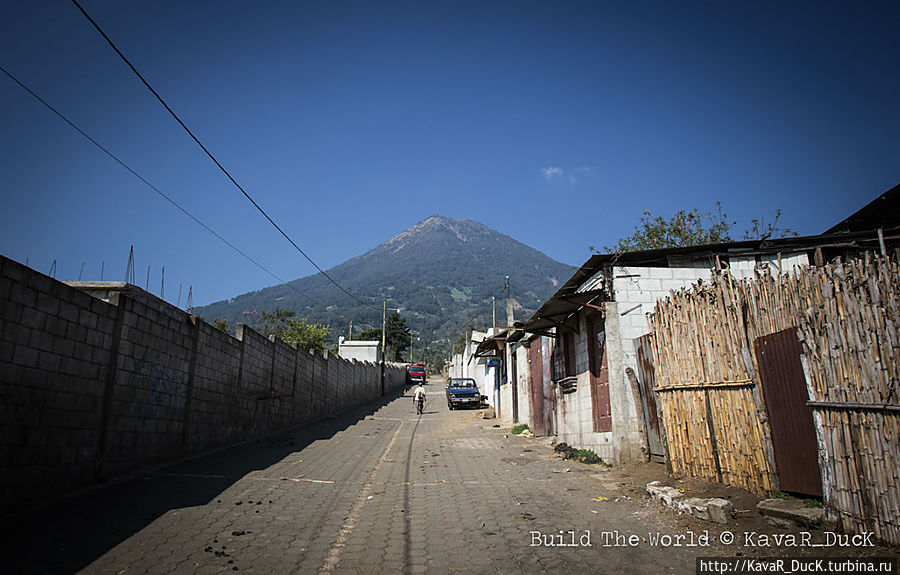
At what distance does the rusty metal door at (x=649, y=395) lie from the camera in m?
8.33

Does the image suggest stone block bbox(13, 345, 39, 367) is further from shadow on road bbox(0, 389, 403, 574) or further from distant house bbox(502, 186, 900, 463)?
distant house bbox(502, 186, 900, 463)

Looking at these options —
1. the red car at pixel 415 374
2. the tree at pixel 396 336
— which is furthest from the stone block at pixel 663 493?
the tree at pixel 396 336

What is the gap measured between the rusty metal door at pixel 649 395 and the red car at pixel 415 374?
51399 mm

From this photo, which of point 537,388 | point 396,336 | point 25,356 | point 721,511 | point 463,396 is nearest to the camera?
point 721,511

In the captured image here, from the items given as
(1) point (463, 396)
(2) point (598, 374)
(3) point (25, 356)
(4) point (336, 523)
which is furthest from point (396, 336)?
(4) point (336, 523)

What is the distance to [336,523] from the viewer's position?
227 inches

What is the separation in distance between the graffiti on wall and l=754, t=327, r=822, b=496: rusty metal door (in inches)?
369

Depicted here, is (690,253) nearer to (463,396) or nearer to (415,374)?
(463,396)

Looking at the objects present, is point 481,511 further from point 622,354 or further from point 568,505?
point 622,354

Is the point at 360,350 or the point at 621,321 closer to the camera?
the point at 621,321

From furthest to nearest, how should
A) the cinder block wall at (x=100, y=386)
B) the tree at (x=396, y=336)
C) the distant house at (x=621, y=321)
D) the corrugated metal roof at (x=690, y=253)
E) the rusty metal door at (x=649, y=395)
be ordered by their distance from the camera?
the tree at (x=396, y=336) → the corrugated metal roof at (x=690, y=253) → the distant house at (x=621, y=321) → the rusty metal door at (x=649, y=395) → the cinder block wall at (x=100, y=386)

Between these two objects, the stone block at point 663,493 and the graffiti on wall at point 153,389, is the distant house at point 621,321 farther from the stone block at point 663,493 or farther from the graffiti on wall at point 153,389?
the graffiti on wall at point 153,389

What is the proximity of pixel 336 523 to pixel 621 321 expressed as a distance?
6.51 m

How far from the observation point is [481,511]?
6328mm
